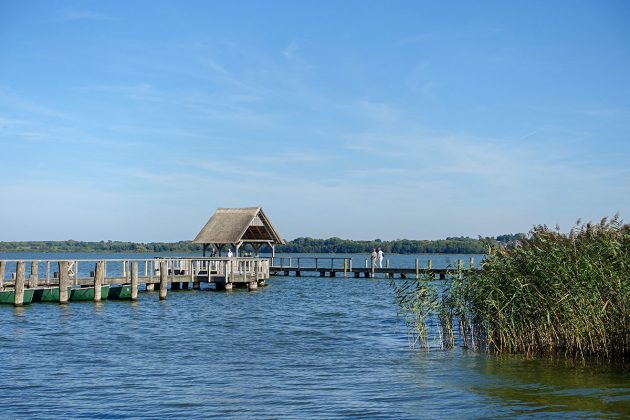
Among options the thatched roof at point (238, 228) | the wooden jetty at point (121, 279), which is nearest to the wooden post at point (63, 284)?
the wooden jetty at point (121, 279)

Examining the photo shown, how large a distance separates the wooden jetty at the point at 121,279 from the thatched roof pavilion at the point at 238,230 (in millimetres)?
2955

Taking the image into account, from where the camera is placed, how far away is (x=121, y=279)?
37.2m

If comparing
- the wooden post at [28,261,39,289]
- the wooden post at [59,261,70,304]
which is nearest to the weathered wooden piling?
the wooden post at [59,261,70,304]

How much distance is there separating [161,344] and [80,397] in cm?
772

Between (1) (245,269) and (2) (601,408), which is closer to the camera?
(2) (601,408)

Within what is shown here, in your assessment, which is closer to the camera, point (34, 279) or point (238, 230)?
point (34, 279)

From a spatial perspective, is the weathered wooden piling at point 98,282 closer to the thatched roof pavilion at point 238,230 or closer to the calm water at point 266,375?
Answer: the calm water at point 266,375

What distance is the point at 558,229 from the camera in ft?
62.2

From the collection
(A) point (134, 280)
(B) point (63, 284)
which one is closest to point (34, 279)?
(B) point (63, 284)

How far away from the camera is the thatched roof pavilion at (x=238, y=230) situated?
49844mm

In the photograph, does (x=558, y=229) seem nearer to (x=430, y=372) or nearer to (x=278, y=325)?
(x=430, y=372)

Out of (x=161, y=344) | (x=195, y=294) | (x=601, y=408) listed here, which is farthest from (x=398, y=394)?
(x=195, y=294)

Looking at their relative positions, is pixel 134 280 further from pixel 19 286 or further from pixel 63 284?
pixel 19 286

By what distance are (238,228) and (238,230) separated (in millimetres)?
252
